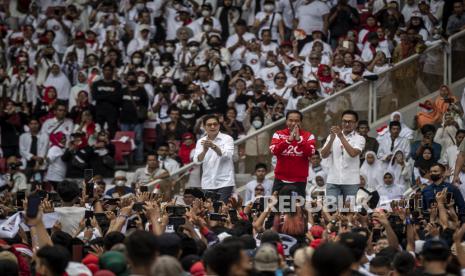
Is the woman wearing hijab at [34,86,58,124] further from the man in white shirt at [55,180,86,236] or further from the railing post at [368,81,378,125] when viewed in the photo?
the man in white shirt at [55,180,86,236]

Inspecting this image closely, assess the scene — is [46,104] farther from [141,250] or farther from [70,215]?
[141,250]

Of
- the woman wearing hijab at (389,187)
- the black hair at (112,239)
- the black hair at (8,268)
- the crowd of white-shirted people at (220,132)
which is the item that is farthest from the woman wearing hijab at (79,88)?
the black hair at (8,268)

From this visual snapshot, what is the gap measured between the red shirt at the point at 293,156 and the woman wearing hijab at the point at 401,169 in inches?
171

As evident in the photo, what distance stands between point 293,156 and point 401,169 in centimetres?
468

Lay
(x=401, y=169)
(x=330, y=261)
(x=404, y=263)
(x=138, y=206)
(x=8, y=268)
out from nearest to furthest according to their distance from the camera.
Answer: (x=330, y=261)
(x=404, y=263)
(x=8, y=268)
(x=138, y=206)
(x=401, y=169)

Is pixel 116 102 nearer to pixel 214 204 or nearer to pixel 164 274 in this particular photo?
pixel 214 204

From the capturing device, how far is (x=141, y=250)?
908 cm

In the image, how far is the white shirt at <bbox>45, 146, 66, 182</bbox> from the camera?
22.2m

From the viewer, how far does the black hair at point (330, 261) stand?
28.4ft

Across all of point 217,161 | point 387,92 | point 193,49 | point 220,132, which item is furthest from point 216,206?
point 193,49

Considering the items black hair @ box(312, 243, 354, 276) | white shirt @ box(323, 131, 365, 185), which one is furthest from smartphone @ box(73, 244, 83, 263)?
white shirt @ box(323, 131, 365, 185)

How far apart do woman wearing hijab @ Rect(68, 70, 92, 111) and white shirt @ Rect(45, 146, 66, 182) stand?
5.32 feet

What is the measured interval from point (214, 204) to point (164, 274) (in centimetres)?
460

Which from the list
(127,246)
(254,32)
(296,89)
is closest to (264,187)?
(296,89)
